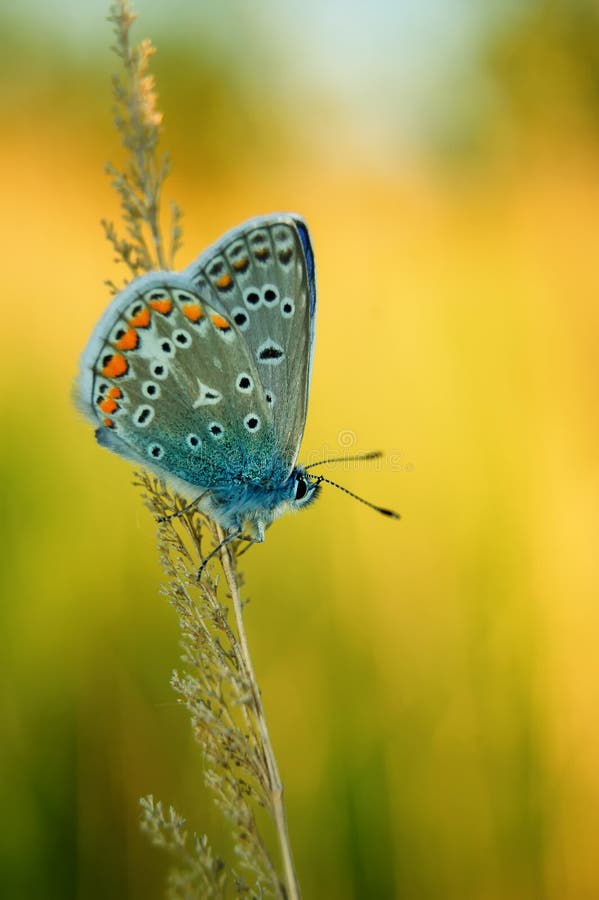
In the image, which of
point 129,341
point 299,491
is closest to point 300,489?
point 299,491

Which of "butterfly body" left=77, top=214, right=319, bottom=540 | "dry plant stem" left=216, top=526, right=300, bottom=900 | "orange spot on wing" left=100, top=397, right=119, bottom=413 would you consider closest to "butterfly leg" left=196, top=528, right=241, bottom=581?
"dry plant stem" left=216, top=526, right=300, bottom=900

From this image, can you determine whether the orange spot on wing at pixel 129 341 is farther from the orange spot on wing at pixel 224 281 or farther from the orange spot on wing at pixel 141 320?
the orange spot on wing at pixel 224 281

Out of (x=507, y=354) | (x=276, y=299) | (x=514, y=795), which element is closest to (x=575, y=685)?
(x=514, y=795)

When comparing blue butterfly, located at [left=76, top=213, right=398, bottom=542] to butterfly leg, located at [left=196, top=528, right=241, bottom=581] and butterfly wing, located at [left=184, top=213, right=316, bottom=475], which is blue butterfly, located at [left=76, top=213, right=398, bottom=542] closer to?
butterfly wing, located at [left=184, top=213, right=316, bottom=475]

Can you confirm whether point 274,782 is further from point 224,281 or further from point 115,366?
point 224,281

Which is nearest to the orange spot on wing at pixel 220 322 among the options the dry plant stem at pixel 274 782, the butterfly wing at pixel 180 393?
the butterfly wing at pixel 180 393

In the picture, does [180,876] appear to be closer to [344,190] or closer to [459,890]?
[459,890]
